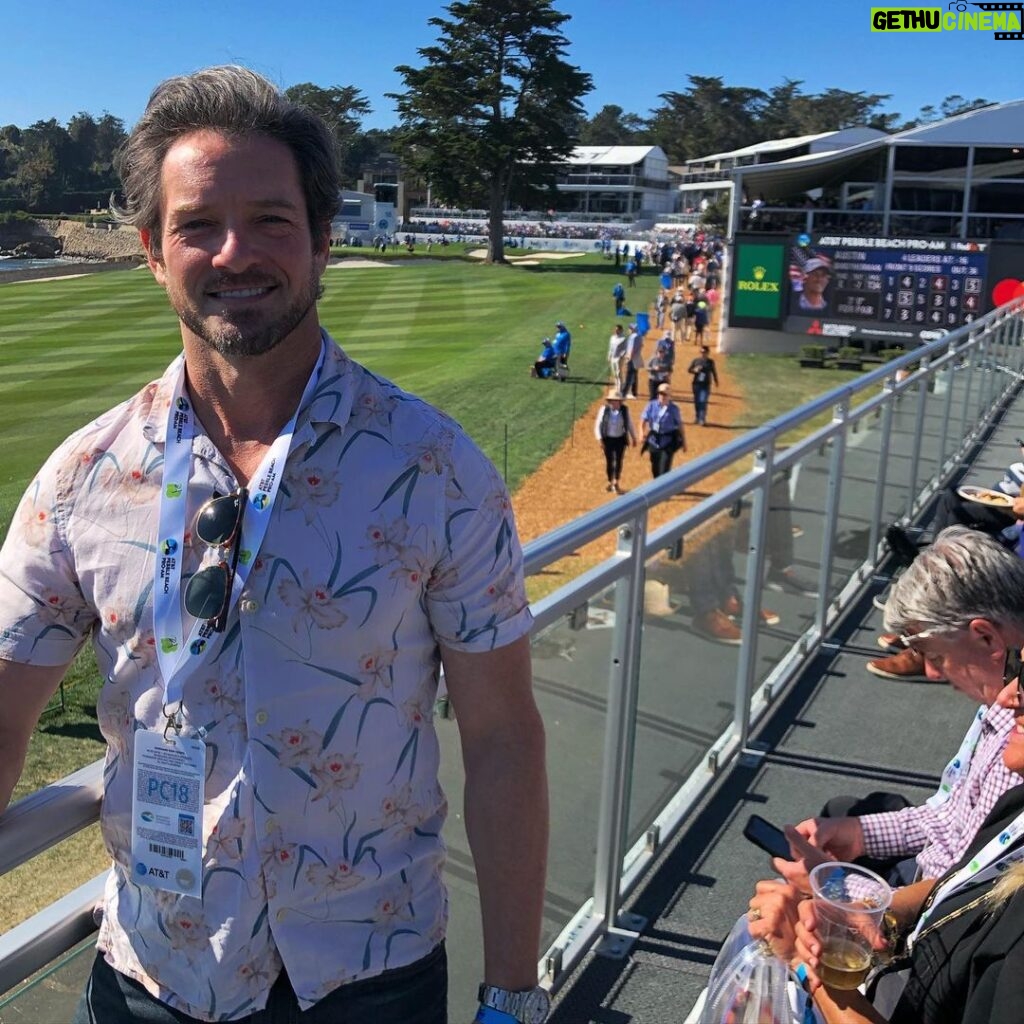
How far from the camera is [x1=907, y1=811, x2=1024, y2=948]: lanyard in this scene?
1.91 metres

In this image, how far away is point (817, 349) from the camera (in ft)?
98.2

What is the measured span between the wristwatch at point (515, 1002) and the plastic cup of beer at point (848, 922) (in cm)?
70

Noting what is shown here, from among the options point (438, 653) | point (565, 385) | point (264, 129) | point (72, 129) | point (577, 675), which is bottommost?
point (565, 385)

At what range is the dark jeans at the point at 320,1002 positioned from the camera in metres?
1.48

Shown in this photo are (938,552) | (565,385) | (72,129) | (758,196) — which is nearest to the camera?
(938,552)

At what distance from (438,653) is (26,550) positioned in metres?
0.60

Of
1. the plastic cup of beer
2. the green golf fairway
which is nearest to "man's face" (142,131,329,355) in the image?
the plastic cup of beer

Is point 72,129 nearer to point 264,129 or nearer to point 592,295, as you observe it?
point 592,295

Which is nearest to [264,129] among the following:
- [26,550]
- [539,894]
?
[26,550]

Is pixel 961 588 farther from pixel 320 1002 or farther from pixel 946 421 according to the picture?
pixel 946 421

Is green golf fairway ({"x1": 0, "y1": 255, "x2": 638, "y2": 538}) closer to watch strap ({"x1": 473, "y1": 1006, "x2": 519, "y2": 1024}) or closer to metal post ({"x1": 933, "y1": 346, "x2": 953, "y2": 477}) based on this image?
metal post ({"x1": 933, "y1": 346, "x2": 953, "y2": 477})

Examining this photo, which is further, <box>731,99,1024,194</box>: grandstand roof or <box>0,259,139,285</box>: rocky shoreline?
<box>0,259,139,285</box>: rocky shoreline

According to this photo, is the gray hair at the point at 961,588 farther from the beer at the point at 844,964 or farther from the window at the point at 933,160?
the window at the point at 933,160

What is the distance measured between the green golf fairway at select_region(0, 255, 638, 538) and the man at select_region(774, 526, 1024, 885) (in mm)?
14830
